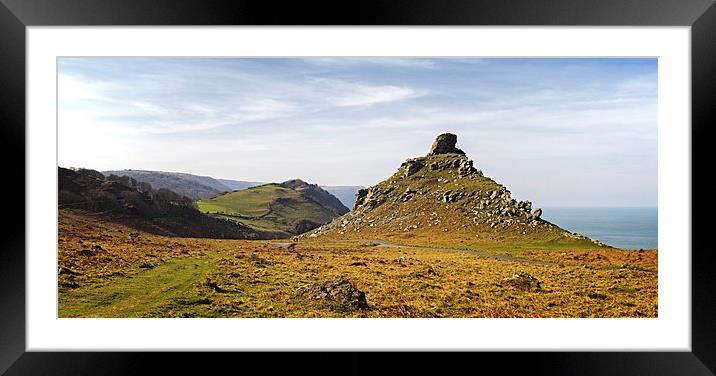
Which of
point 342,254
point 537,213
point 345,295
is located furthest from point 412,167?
point 345,295

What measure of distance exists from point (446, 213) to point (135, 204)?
18.4 m

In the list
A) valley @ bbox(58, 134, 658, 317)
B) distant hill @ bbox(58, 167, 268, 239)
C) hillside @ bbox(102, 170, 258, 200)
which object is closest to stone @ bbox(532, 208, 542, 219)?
valley @ bbox(58, 134, 658, 317)

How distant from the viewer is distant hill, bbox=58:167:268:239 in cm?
2514

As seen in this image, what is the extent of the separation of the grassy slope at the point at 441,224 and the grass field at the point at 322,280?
107 inches

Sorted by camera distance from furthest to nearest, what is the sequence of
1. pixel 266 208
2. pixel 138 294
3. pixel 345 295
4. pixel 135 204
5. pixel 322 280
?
pixel 266 208
pixel 135 204
pixel 322 280
pixel 138 294
pixel 345 295

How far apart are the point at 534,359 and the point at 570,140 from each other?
1177 inches

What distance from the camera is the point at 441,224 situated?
31.8m

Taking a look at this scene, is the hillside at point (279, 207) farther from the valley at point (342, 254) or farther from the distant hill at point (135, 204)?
the distant hill at point (135, 204)

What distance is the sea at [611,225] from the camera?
2686 centimetres

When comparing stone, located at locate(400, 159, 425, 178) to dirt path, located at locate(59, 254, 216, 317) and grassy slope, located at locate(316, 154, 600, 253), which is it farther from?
dirt path, located at locate(59, 254, 216, 317)

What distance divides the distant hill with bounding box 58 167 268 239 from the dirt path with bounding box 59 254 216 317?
10284mm

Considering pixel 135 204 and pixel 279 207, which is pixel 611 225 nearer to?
pixel 279 207
